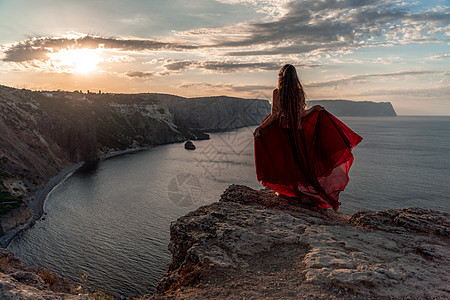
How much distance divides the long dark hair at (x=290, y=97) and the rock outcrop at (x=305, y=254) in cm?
201

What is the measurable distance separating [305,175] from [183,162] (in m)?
68.3

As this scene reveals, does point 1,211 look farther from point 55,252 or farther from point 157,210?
point 157,210

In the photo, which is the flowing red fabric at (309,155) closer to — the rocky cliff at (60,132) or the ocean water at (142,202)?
the ocean water at (142,202)

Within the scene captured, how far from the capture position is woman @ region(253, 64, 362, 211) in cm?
686

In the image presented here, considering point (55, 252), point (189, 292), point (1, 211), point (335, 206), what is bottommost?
point (55, 252)

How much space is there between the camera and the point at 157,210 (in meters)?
38.2

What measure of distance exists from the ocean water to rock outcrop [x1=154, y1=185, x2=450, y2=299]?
2.77 m

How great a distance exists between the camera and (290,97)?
22.1ft

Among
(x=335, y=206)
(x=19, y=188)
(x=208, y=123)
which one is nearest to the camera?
(x=335, y=206)

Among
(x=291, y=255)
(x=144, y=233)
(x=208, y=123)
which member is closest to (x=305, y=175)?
(x=291, y=255)

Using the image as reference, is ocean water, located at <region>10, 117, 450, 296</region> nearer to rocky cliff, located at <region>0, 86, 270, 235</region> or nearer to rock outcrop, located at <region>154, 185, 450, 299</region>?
rock outcrop, located at <region>154, 185, 450, 299</region>

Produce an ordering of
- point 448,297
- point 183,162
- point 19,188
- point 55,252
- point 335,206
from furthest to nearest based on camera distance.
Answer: point 183,162 → point 19,188 → point 55,252 → point 335,206 → point 448,297

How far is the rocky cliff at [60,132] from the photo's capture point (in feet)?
135

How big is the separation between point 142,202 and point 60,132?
47000 mm
